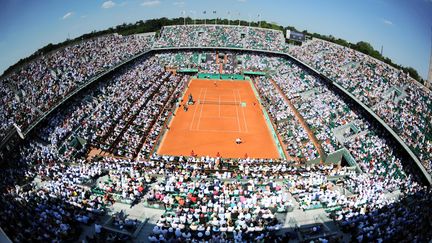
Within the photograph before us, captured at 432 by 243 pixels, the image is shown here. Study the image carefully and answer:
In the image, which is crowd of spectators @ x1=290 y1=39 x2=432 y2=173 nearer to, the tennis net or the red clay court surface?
the red clay court surface

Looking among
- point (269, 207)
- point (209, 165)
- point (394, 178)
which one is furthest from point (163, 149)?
point (394, 178)

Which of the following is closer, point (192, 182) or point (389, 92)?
point (192, 182)

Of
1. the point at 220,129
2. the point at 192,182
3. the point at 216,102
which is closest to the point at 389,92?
the point at 220,129

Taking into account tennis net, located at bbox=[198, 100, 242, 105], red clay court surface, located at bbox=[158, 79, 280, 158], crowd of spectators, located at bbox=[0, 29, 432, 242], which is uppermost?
tennis net, located at bbox=[198, 100, 242, 105]

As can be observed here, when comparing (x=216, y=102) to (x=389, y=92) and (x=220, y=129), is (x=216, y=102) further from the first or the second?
(x=389, y=92)

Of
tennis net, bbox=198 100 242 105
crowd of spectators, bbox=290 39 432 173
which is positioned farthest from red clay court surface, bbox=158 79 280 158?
crowd of spectators, bbox=290 39 432 173

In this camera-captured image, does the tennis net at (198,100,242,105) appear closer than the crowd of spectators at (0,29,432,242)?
No

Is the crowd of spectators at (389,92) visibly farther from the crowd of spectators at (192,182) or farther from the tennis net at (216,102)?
the tennis net at (216,102)

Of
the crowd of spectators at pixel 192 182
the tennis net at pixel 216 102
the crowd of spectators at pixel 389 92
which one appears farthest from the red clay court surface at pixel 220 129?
the crowd of spectators at pixel 389 92
